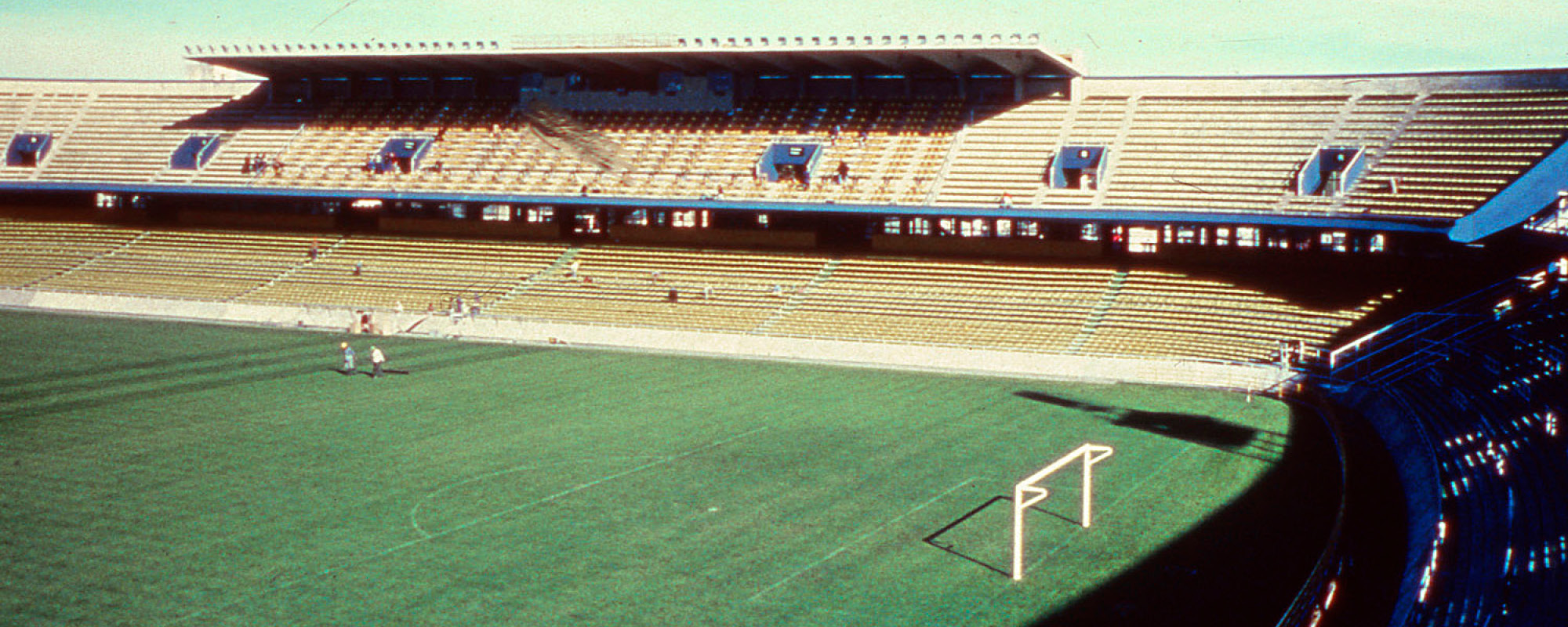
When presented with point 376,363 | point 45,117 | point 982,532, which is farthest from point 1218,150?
point 45,117

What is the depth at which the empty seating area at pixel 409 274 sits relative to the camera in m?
46.7

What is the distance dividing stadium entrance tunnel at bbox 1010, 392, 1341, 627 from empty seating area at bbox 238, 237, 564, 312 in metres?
31.5

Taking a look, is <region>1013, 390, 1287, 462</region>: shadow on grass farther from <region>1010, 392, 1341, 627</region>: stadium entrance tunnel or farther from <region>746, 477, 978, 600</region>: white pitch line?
<region>746, 477, 978, 600</region>: white pitch line

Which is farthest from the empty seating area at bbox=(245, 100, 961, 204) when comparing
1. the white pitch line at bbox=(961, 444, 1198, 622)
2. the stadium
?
the white pitch line at bbox=(961, 444, 1198, 622)

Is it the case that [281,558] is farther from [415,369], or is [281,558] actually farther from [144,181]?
[144,181]

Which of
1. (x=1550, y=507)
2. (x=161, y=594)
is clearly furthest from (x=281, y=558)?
(x=1550, y=507)

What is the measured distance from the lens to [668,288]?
4466 centimetres

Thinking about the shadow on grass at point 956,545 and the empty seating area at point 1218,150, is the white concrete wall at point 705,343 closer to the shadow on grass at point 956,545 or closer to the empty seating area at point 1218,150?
the empty seating area at point 1218,150

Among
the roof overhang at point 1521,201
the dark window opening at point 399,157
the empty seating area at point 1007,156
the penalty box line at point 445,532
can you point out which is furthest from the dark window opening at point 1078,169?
the dark window opening at point 399,157

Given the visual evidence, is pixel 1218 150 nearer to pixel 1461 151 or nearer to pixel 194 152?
Result: pixel 1461 151

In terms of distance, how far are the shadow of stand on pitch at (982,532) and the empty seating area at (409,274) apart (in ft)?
98.3

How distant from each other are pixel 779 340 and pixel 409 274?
1858cm

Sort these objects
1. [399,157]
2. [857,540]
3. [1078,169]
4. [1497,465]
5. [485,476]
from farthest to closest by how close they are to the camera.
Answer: [399,157] < [1078,169] < [485,476] < [1497,465] < [857,540]

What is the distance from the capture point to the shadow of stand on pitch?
16922 mm
